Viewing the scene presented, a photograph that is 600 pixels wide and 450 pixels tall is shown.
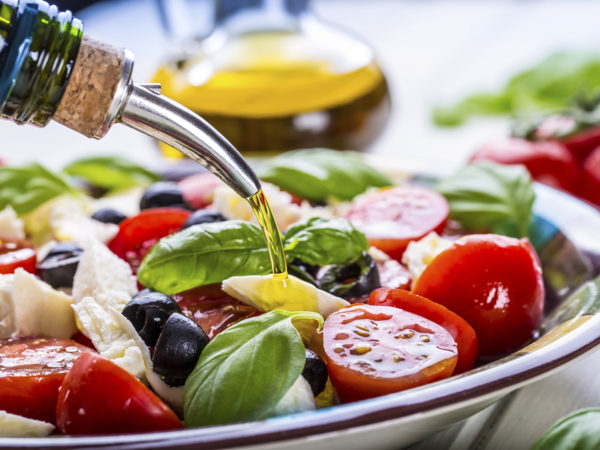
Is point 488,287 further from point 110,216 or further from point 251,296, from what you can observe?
point 110,216

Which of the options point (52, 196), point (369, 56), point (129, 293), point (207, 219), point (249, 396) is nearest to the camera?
point (249, 396)

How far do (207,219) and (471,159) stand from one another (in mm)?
1107

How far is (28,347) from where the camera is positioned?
4.08 ft

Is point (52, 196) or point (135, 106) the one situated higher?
point (135, 106)

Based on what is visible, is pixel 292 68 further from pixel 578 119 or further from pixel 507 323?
pixel 507 323

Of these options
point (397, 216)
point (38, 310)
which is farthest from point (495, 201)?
point (38, 310)

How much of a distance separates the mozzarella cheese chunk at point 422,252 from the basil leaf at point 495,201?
0.92ft

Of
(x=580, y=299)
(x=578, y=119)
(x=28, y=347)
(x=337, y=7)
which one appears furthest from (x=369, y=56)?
(x=337, y=7)

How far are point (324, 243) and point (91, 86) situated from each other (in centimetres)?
49

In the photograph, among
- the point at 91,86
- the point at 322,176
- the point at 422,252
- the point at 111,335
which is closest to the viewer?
the point at 91,86

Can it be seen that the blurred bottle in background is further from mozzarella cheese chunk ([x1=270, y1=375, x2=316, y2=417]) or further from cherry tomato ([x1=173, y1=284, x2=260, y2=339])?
mozzarella cheese chunk ([x1=270, y1=375, x2=316, y2=417])

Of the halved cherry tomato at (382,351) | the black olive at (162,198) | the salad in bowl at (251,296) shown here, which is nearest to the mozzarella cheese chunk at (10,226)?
the salad in bowl at (251,296)

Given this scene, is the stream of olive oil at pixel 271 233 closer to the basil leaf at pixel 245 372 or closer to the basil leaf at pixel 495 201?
the basil leaf at pixel 245 372

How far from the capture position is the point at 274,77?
231 cm
